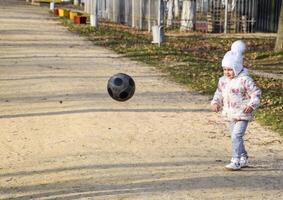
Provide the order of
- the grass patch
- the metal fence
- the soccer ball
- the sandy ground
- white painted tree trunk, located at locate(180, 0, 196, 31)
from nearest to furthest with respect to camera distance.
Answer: the sandy ground
the soccer ball
the grass patch
the metal fence
white painted tree trunk, located at locate(180, 0, 196, 31)

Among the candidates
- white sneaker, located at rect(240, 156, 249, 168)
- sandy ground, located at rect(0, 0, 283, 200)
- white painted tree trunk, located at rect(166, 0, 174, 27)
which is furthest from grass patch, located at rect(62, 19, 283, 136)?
white painted tree trunk, located at rect(166, 0, 174, 27)

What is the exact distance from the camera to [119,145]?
8.23m

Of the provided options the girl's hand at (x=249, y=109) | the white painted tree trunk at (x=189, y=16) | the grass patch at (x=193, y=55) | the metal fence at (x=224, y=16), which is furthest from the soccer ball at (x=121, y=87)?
the white painted tree trunk at (x=189, y=16)

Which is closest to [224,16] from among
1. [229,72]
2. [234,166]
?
[229,72]

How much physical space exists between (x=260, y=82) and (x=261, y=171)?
23.5ft

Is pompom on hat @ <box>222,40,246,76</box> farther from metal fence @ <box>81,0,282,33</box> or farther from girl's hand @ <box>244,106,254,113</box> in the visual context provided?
metal fence @ <box>81,0,282,33</box>

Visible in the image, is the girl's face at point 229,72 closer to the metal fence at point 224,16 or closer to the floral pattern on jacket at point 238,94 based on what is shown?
the floral pattern on jacket at point 238,94

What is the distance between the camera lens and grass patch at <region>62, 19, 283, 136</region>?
11445 millimetres

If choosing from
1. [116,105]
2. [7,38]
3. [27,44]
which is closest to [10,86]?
[116,105]

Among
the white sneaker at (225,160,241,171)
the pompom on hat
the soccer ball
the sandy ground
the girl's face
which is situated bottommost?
the sandy ground

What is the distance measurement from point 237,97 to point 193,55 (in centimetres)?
1283

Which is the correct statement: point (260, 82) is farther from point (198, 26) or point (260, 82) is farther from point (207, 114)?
point (198, 26)

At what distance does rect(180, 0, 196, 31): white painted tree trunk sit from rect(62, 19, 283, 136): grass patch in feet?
8.93

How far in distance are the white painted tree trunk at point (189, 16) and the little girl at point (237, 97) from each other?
77.6ft
